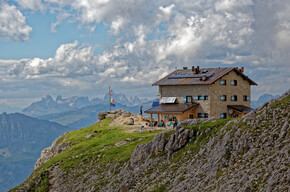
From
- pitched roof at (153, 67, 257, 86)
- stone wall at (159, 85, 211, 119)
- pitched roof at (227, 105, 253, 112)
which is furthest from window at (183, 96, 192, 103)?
pitched roof at (227, 105, 253, 112)

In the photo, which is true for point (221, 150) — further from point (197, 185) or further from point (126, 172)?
point (126, 172)

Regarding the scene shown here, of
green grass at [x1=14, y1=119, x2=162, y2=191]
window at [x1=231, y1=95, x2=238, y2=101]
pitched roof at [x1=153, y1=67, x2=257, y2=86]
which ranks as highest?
pitched roof at [x1=153, y1=67, x2=257, y2=86]

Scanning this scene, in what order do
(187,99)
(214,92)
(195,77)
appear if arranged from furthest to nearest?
(195,77) → (187,99) → (214,92)

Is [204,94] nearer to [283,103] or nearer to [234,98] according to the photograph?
[234,98]

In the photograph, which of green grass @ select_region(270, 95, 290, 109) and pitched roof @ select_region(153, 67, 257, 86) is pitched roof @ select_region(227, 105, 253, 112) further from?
green grass @ select_region(270, 95, 290, 109)

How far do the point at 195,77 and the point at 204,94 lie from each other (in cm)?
523

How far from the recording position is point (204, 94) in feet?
249

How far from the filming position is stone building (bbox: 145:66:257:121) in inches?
2977

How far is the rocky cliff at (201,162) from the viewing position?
24875 millimetres

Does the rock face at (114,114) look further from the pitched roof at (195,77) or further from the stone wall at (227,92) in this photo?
the stone wall at (227,92)

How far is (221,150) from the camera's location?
30.9 metres

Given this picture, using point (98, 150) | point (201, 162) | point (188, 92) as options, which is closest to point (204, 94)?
point (188, 92)

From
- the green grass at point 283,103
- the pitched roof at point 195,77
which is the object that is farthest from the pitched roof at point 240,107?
the green grass at point 283,103

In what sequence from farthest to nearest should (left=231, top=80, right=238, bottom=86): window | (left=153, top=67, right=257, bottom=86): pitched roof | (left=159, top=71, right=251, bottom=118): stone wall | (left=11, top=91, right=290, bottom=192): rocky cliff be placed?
(left=231, top=80, right=238, bottom=86): window → (left=153, top=67, right=257, bottom=86): pitched roof → (left=159, top=71, right=251, bottom=118): stone wall → (left=11, top=91, right=290, bottom=192): rocky cliff
